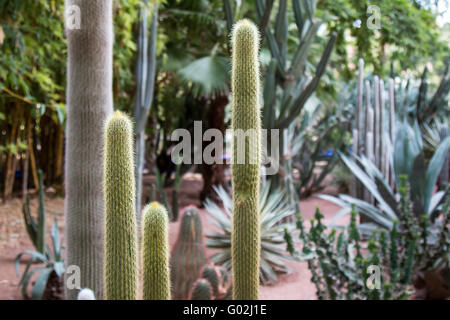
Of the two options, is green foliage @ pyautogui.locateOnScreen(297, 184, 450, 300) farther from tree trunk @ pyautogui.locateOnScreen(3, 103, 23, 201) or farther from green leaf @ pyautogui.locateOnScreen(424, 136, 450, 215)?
tree trunk @ pyautogui.locateOnScreen(3, 103, 23, 201)

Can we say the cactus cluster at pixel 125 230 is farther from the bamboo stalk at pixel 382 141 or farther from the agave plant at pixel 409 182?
the bamboo stalk at pixel 382 141

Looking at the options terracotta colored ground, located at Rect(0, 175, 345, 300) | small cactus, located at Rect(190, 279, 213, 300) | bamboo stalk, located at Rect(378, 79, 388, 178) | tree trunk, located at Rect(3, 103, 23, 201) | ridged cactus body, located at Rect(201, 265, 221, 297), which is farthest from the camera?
tree trunk, located at Rect(3, 103, 23, 201)

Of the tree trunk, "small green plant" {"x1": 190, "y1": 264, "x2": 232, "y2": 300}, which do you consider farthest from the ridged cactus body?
the tree trunk

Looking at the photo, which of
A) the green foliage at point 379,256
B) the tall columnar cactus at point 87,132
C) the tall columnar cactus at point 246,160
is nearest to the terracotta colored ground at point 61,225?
the green foliage at point 379,256

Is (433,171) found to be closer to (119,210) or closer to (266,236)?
(266,236)

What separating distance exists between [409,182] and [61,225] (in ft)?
8.04

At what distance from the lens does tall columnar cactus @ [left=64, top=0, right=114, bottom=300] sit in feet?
3.77

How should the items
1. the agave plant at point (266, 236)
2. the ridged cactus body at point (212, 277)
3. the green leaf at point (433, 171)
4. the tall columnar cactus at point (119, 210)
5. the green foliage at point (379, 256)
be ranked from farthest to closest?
the agave plant at point (266, 236) → the green leaf at point (433, 171) → the green foliage at point (379, 256) → the ridged cactus body at point (212, 277) → the tall columnar cactus at point (119, 210)

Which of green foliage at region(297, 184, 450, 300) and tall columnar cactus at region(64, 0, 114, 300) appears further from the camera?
green foliage at region(297, 184, 450, 300)

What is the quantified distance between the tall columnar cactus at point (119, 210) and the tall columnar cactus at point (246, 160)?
0.49 feet

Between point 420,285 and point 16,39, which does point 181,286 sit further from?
point 16,39

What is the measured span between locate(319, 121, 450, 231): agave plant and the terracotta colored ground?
322 mm

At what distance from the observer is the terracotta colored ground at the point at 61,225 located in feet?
5.42

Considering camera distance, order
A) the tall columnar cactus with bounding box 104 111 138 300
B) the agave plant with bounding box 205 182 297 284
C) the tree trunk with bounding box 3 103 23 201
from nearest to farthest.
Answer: the tall columnar cactus with bounding box 104 111 138 300
the agave plant with bounding box 205 182 297 284
the tree trunk with bounding box 3 103 23 201
